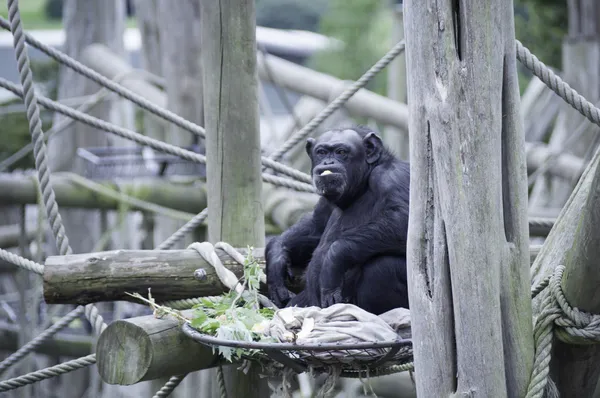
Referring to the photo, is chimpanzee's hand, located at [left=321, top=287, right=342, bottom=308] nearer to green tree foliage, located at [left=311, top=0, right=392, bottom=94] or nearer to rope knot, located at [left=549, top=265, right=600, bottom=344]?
rope knot, located at [left=549, top=265, right=600, bottom=344]

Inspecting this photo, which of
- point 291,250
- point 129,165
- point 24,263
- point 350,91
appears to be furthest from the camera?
point 129,165

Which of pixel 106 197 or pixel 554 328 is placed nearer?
pixel 554 328

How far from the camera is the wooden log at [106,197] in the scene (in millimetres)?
6266

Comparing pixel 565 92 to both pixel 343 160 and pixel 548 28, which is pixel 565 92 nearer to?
pixel 343 160

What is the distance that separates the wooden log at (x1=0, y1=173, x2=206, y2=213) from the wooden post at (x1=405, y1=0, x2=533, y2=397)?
3.88 meters

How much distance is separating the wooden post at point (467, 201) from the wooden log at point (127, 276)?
1222 mm

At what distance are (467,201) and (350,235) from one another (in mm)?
1095

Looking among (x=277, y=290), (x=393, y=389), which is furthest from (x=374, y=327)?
(x=393, y=389)

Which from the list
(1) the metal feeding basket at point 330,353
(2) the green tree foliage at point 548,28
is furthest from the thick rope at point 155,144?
(2) the green tree foliage at point 548,28

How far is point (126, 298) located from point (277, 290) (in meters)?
0.61

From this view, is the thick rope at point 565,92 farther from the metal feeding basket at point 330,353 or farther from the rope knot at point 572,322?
the metal feeding basket at point 330,353

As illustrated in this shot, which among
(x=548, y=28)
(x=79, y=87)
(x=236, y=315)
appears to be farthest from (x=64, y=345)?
(x=548, y=28)

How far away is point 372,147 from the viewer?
376 cm

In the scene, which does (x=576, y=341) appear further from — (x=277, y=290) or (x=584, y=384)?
(x=277, y=290)
